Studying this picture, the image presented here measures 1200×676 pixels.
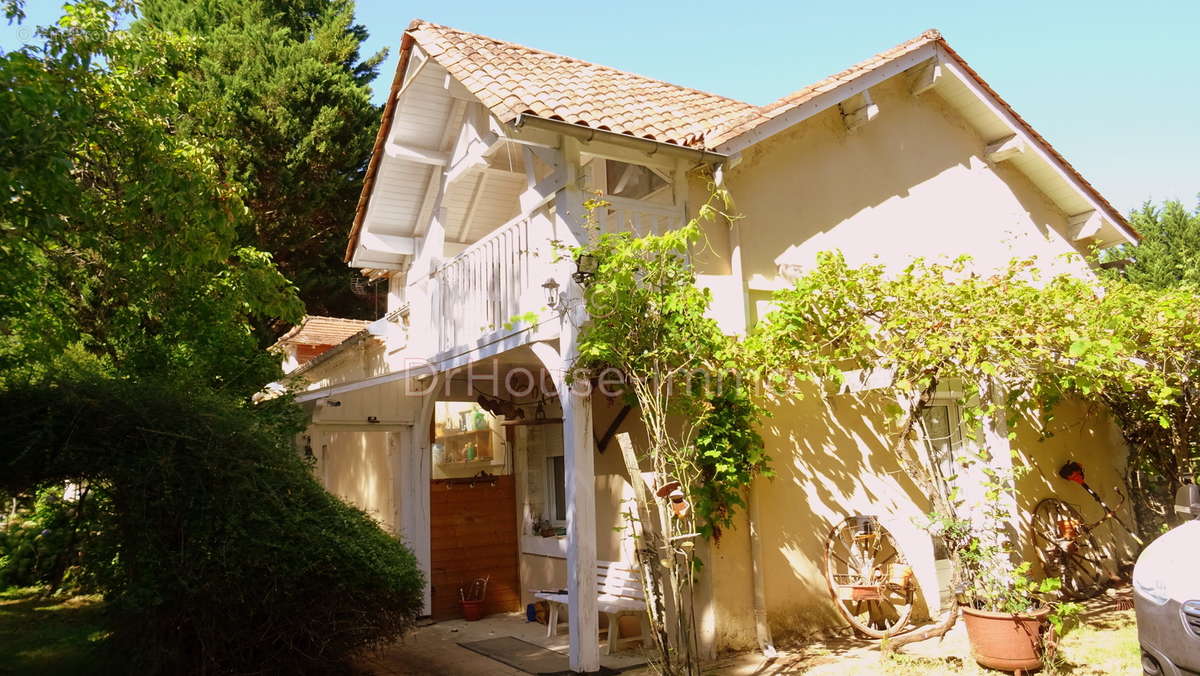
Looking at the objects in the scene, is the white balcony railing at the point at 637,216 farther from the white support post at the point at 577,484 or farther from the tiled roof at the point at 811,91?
the tiled roof at the point at 811,91

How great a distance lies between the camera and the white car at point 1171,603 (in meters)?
4.96

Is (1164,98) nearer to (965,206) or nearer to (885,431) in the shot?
(965,206)

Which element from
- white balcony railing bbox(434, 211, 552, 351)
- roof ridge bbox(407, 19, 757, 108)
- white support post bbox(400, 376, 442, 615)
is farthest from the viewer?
white support post bbox(400, 376, 442, 615)

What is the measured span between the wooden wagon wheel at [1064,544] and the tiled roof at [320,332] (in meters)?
14.4

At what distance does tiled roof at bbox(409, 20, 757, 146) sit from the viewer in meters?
8.62

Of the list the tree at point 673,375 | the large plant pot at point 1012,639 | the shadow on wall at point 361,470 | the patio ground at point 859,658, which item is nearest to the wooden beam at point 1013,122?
the tree at point 673,375

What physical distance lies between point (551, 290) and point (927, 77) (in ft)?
20.8

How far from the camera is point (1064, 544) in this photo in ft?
34.4

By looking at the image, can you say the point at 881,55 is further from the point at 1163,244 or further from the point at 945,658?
the point at 1163,244

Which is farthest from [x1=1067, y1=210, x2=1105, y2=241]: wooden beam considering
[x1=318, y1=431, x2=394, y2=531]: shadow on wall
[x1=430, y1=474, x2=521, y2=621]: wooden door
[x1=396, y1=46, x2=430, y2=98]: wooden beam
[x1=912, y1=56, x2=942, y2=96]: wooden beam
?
[x1=318, y1=431, x2=394, y2=531]: shadow on wall

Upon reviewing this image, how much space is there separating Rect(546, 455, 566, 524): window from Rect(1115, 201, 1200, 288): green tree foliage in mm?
19047

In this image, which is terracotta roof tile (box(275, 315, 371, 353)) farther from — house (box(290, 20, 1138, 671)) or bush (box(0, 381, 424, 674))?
bush (box(0, 381, 424, 674))

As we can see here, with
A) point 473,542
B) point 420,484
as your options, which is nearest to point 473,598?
point 473,542

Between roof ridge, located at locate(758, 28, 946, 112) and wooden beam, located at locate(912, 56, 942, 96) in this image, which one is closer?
roof ridge, located at locate(758, 28, 946, 112)
